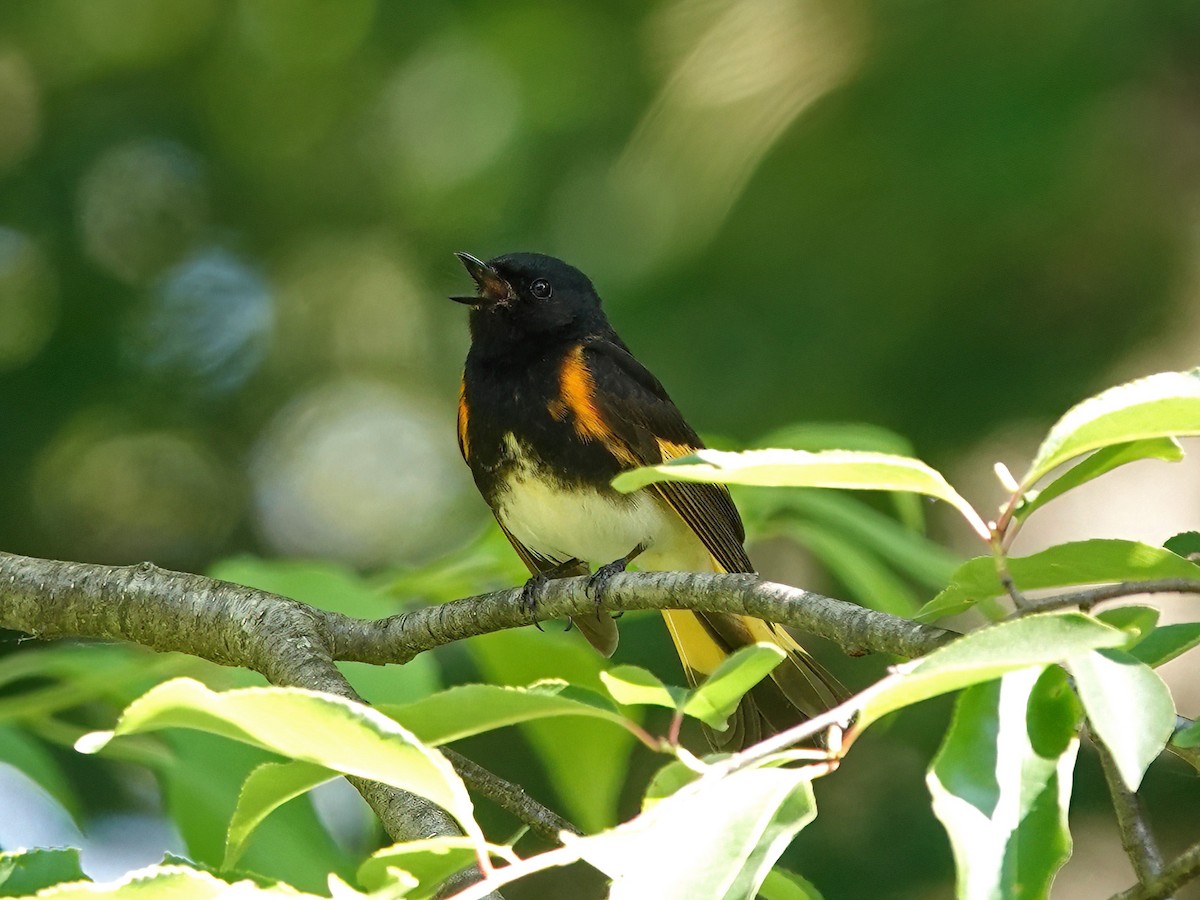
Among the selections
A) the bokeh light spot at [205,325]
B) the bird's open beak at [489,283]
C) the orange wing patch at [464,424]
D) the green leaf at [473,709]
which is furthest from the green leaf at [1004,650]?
the bokeh light spot at [205,325]

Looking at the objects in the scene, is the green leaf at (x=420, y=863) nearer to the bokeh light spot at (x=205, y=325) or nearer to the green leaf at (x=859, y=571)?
the green leaf at (x=859, y=571)

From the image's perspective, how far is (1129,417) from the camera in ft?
3.17

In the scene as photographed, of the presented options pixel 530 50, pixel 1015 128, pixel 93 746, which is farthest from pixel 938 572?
pixel 530 50

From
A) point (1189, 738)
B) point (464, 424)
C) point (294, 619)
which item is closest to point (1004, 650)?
point (1189, 738)

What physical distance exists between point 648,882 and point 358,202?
5183 millimetres

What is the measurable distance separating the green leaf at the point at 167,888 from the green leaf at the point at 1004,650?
0.37 meters

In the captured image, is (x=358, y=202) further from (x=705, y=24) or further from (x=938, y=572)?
(x=938, y=572)

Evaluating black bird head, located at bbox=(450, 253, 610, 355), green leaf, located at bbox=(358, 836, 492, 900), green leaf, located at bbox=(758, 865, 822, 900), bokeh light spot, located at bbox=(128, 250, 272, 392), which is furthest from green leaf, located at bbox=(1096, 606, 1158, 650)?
bokeh light spot, located at bbox=(128, 250, 272, 392)

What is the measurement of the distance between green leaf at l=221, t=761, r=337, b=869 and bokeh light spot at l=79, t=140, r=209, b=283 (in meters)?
4.83

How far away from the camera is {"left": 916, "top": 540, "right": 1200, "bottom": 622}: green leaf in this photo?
3.57 feet

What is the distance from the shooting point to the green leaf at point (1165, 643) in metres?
1.04

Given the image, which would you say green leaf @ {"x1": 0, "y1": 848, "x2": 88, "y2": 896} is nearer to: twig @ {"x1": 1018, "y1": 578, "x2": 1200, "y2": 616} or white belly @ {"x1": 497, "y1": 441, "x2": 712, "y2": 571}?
twig @ {"x1": 1018, "y1": 578, "x2": 1200, "y2": 616}

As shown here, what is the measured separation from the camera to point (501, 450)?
3096 mm

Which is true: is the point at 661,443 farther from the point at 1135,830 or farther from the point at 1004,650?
the point at 1004,650
